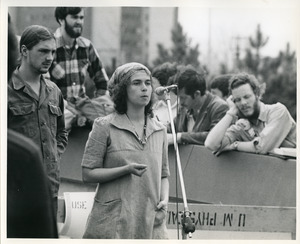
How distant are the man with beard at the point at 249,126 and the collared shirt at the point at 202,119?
0.04 metres

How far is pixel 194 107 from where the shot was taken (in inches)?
171

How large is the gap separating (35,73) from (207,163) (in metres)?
1.34

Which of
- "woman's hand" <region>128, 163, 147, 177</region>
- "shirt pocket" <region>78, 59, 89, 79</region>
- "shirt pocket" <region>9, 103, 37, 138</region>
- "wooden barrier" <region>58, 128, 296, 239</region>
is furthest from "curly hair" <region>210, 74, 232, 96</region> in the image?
"shirt pocket" <region>9, 103, 37, 138</region>

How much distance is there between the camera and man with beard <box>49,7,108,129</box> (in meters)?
4.30

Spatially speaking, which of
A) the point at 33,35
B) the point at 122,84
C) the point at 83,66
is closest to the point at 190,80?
the point at 122,84

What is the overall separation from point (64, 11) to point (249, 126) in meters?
1.52

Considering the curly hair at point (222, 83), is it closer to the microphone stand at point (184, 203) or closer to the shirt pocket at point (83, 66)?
the microphone stand at point (184, 203)

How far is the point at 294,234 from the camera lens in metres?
4.41

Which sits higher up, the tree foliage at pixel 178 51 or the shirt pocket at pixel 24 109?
the tree foliage at pixel 178 51

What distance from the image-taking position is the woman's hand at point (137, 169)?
4.22 metres

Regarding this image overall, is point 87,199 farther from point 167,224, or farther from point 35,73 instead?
point 35,73

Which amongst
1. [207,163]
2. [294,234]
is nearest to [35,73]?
[207,163]

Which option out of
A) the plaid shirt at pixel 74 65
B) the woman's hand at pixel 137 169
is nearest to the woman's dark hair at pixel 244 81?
the woman's hand at pixel 137 169

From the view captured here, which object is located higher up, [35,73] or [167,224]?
[35,73]
